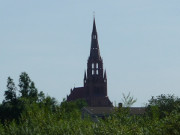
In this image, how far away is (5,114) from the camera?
84500mm

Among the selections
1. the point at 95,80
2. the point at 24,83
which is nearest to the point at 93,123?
the point at 24,83

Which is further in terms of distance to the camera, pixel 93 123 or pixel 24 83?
pixel 24 83

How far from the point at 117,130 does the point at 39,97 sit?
6020 cm

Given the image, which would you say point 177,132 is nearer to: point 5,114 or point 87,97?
point 5,114

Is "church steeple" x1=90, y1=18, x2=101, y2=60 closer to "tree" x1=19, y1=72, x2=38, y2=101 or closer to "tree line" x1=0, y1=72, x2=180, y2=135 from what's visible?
"tree" x1=19, y1=72, x2=38, y2=101

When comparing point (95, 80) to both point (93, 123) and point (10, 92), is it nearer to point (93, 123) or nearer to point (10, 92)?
point (10, 92)

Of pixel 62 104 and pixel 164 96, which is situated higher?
pixel 164 96

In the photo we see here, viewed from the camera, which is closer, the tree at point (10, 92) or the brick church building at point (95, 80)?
the tree at point (10, 92)

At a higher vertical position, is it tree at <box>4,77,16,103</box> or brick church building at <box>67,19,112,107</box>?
brick church building at <box>67,19,112,107</box>

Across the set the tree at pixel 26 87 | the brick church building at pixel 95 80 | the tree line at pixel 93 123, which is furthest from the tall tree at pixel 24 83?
the brick church building at pixel 95 80

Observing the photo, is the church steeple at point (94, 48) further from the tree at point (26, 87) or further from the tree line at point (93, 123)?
the tree line at point (93, 123)

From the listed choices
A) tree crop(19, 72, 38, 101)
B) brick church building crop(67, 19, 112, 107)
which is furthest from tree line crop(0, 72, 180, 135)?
brick church building crop(67, 19, 112, 107)

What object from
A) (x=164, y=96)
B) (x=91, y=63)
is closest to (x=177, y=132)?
(x=164, y=96)

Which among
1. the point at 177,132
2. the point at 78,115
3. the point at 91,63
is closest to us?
the point at 177,132
